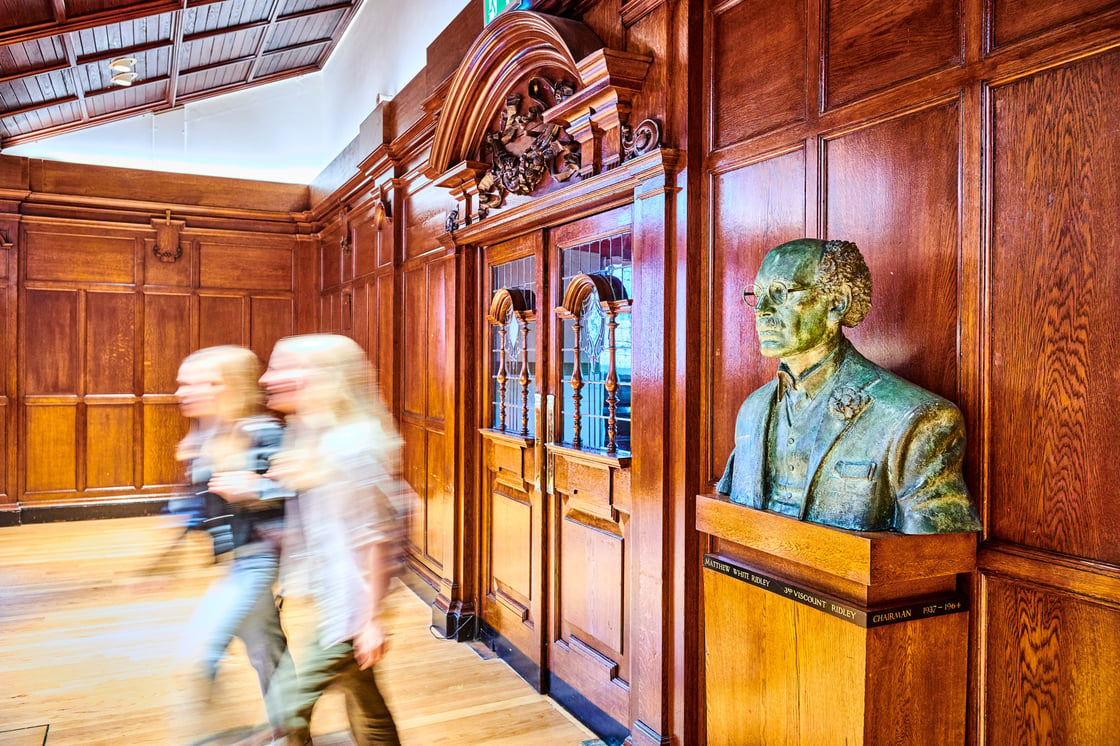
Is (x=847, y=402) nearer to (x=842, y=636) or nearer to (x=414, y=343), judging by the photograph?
(x=842, y=636)

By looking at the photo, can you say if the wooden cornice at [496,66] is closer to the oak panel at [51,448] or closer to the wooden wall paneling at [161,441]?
the wooden wall paneling at [161,441]

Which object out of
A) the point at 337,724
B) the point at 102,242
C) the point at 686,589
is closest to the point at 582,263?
the point at 686,589

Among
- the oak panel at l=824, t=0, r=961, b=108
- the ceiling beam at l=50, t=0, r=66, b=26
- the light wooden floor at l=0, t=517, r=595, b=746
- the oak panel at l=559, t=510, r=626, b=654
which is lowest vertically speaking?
the light wooden floor at l=0, t=517, r=595, b=746

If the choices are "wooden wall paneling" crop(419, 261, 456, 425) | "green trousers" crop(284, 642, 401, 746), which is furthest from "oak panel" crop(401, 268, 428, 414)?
"green trousers" crop(284, 642, 401, 746)

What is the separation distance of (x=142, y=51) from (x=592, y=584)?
19.3 ft

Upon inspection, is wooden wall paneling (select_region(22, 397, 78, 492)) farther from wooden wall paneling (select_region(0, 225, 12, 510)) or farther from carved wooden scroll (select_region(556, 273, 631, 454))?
carved wooden scroll (select_region(556, 273, 631, 454))

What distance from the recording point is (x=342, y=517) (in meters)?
2.09

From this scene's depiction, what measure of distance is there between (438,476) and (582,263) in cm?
214

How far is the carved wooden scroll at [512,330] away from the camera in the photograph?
13.0 ft

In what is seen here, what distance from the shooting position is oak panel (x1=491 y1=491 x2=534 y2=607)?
3.98 m

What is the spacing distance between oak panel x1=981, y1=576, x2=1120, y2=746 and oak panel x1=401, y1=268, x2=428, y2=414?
4.03 meters

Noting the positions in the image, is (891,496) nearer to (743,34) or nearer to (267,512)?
(743,34)

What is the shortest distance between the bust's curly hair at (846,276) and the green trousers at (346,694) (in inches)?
61.6

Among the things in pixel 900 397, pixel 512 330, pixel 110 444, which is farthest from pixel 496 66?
pixel 110 444
